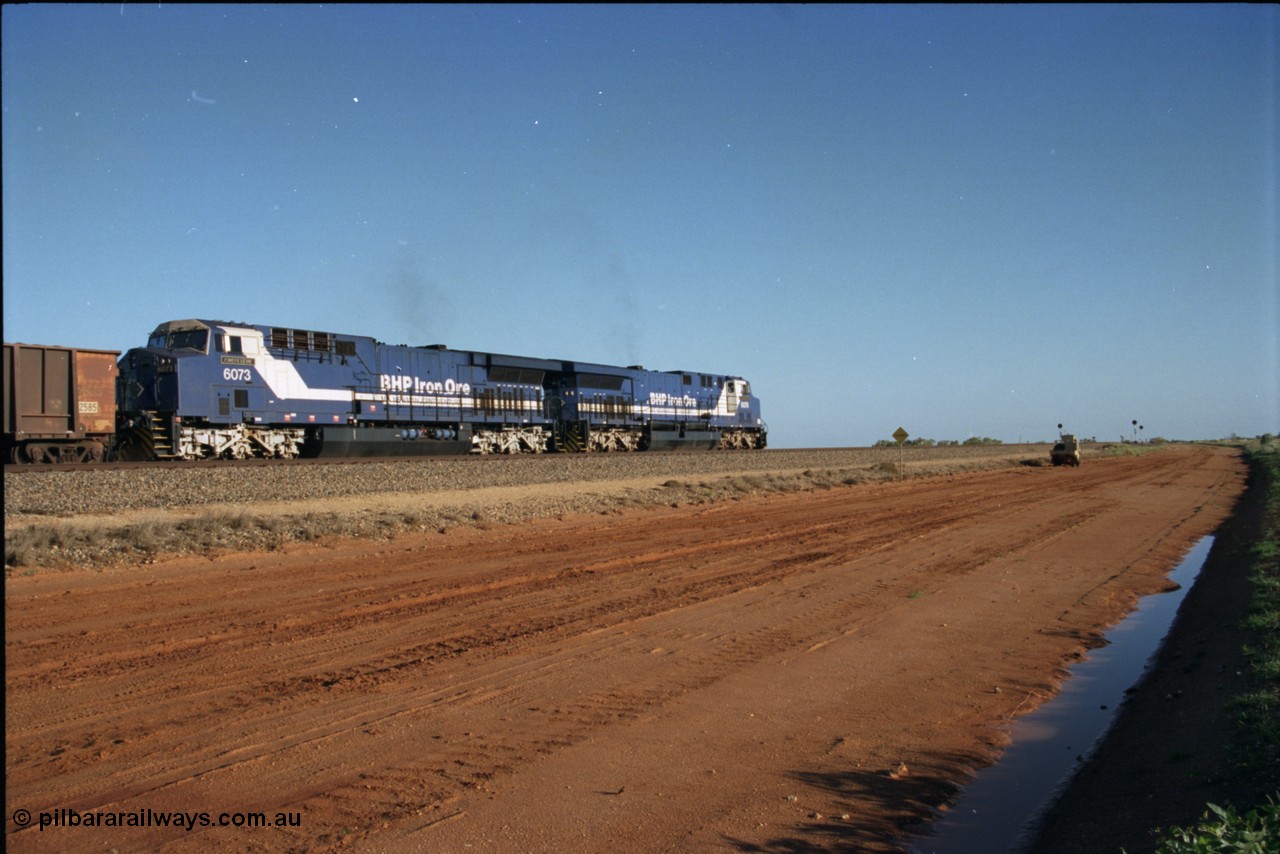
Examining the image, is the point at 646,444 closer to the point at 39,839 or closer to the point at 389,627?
the point at 389,627

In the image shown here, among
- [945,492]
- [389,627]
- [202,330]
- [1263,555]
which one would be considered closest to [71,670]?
[389,627]

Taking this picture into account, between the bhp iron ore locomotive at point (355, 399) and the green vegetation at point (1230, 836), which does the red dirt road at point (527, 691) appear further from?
the bhp iron ore locomotive at point (355, 399)

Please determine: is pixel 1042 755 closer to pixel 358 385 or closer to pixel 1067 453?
pixel 358 385

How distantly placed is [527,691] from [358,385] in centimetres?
2817

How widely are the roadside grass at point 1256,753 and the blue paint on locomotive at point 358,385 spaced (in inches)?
1066

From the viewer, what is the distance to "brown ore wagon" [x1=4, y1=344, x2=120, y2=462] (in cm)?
2245

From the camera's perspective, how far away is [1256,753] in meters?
5.65

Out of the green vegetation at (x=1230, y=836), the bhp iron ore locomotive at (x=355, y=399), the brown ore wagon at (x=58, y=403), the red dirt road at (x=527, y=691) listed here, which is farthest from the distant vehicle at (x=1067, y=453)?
the green vegetation at (x=1230, y=836)

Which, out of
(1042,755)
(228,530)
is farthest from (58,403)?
(1042,755)

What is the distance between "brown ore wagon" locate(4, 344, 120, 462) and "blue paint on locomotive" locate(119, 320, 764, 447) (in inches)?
116

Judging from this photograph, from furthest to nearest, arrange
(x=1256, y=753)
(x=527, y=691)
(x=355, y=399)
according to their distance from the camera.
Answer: (x=355, y=399) → (x=527, y=691) → (x=1256, y=753)

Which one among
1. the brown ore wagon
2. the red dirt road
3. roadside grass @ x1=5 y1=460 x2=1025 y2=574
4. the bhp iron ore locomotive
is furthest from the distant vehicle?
the brown ore wagon

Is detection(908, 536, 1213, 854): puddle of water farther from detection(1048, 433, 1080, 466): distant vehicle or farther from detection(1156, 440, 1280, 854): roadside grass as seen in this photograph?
detection(1048, 433, 1080, 466): distant vehicle

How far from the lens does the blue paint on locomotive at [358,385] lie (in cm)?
2816
